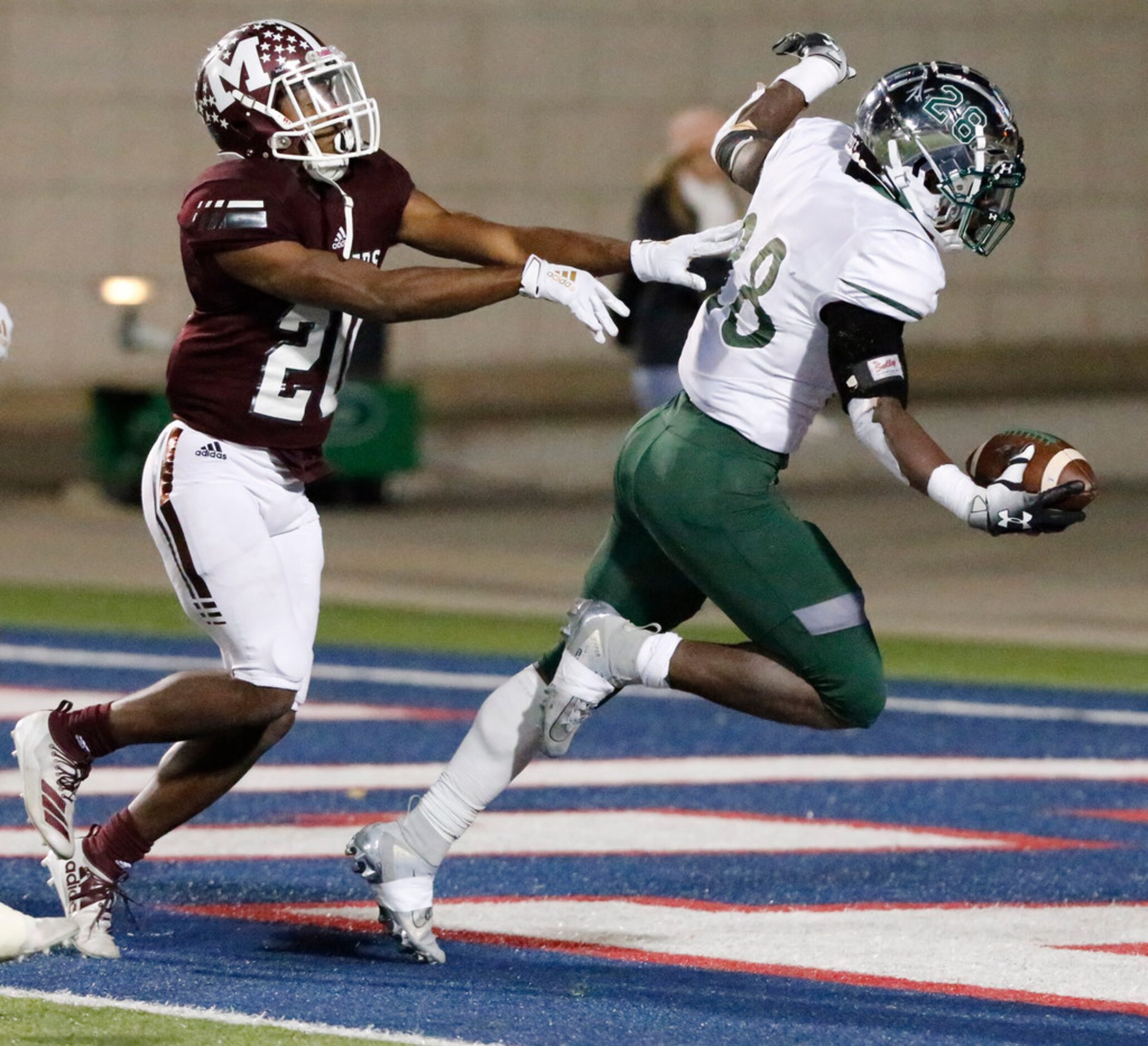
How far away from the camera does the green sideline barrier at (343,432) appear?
1448cm

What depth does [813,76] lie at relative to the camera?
19.6 ft

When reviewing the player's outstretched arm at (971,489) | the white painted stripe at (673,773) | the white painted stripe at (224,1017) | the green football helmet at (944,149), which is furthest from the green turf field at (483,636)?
the white painted stripe at (224,1017)

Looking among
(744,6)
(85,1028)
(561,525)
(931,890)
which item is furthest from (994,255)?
(85,1028)

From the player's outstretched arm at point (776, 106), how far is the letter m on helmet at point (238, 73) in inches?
46.0

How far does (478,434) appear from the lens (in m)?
16.5

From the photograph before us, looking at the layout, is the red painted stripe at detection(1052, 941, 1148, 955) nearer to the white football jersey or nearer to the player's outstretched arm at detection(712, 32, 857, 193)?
the white football jersey

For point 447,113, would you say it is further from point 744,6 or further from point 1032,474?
point 1032,474

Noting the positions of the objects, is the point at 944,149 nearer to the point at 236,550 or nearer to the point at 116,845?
the point at 236,550

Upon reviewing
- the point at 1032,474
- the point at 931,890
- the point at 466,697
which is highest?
the point at 1032,474

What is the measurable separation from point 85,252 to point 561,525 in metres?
5.06

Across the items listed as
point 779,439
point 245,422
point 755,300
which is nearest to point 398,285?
point 245,422

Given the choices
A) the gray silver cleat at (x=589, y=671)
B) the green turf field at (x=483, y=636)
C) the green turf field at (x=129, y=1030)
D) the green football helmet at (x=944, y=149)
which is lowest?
the green turf field at (x=483, y=636)

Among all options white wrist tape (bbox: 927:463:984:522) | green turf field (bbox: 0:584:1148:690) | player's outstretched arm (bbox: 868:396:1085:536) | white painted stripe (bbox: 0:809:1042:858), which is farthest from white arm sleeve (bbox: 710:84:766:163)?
green turf field (bbox: 0:584:1148:690)

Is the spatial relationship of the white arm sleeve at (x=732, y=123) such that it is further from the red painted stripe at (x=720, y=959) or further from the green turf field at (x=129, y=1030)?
the green turf field at (x=129, y=1030)
